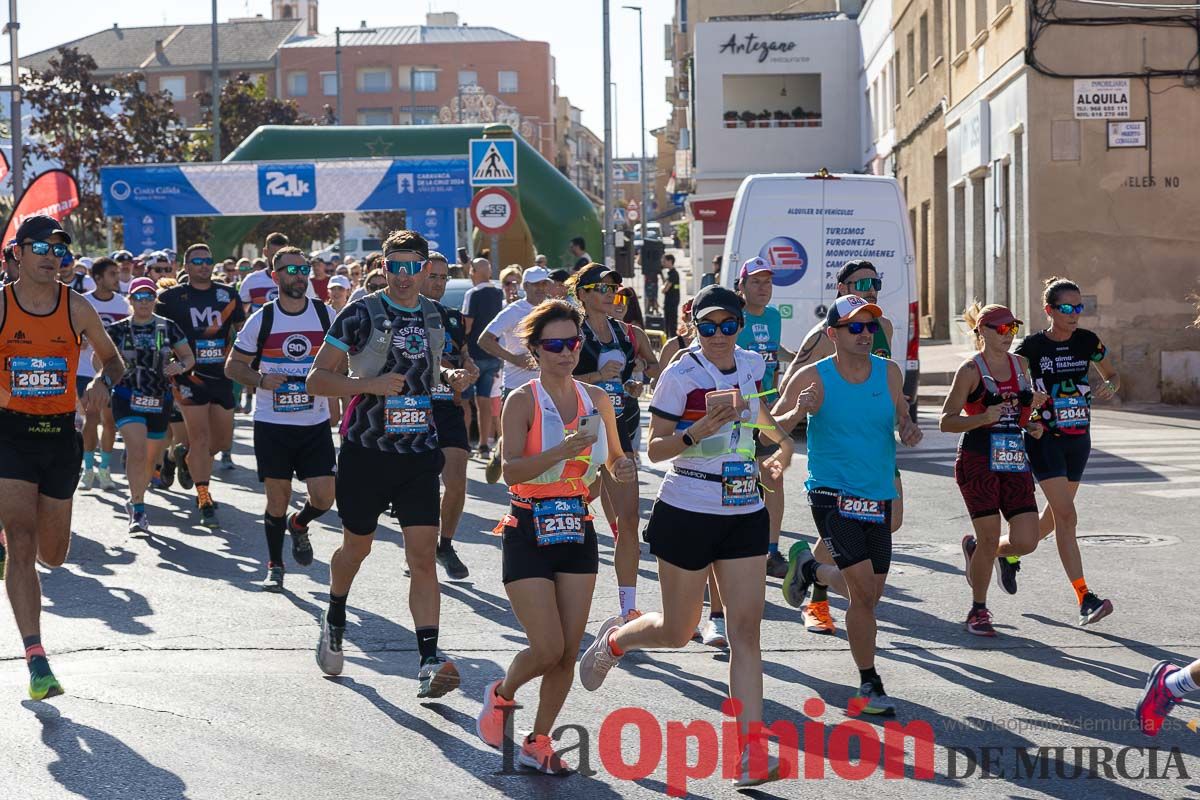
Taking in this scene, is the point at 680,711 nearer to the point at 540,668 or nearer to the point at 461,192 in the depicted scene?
the point at 540,668

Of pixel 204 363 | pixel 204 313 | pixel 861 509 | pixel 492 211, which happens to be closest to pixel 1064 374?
pixel 861 509

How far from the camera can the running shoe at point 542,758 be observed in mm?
5777

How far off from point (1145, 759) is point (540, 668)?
2.19 metres

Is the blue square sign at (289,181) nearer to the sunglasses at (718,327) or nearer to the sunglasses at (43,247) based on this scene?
the sunglasses at (43,247)

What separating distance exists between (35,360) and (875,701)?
3.88 meters

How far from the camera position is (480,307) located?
1524 centimetres

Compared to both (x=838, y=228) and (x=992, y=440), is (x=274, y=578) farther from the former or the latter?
(x=838, y=228)

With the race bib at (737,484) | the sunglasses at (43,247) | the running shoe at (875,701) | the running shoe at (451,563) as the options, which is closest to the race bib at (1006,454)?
the running shoe at (875,701)

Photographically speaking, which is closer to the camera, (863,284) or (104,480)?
(863,284)

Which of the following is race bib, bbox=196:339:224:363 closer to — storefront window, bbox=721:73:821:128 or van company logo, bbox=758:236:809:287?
van company logo, bbox=758:236:809:287

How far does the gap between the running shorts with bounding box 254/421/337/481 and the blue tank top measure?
357cm

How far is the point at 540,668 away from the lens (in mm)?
5695

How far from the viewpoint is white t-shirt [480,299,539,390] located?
35.9 feet

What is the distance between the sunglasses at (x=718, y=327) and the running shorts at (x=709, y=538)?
662 mm
